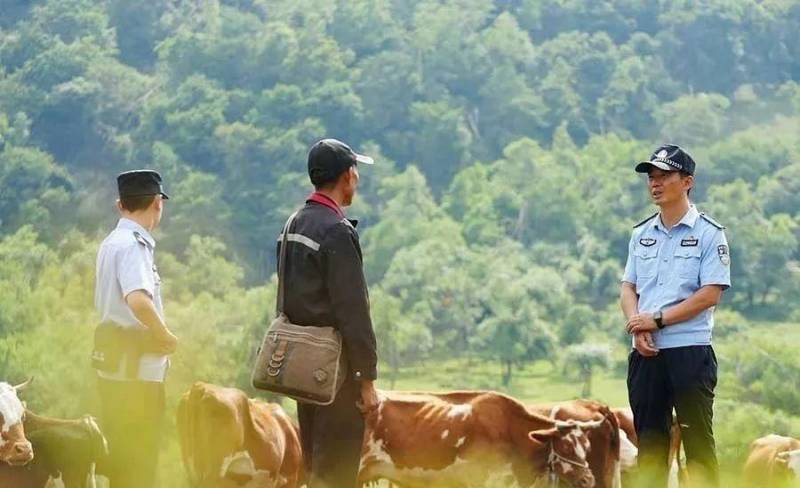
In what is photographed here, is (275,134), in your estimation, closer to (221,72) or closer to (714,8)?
(221,72)

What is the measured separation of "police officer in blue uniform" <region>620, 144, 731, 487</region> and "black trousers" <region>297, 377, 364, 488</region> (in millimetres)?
1226

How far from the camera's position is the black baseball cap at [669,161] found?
6.20 meters

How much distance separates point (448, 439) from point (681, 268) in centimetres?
254

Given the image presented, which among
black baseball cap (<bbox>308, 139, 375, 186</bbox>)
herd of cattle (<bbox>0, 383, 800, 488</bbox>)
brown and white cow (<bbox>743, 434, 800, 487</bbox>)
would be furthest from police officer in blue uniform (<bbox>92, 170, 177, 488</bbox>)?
brown and white cow (<bbox>743, 434, 800, 487</bbox>)

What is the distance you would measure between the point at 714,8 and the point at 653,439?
472 feet

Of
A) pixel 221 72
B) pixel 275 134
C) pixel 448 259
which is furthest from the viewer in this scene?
pixel 221 72

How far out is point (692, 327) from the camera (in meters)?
6.11

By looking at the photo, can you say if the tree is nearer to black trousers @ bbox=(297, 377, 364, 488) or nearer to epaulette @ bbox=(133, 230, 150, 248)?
epaulette @ bbox=(133, 230, 150, 248)

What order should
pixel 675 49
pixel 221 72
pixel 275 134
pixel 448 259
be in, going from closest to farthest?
pixel 448 259, pixel 275 134, pixel 221 72, pixel 675 49

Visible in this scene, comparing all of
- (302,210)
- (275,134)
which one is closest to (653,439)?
(302,210)

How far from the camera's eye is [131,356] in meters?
5.91

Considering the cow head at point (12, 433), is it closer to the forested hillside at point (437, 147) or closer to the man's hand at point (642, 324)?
the man's hand at point (642, 324)

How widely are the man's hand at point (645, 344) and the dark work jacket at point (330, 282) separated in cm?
121

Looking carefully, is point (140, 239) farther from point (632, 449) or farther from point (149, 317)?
point (632, 449)
